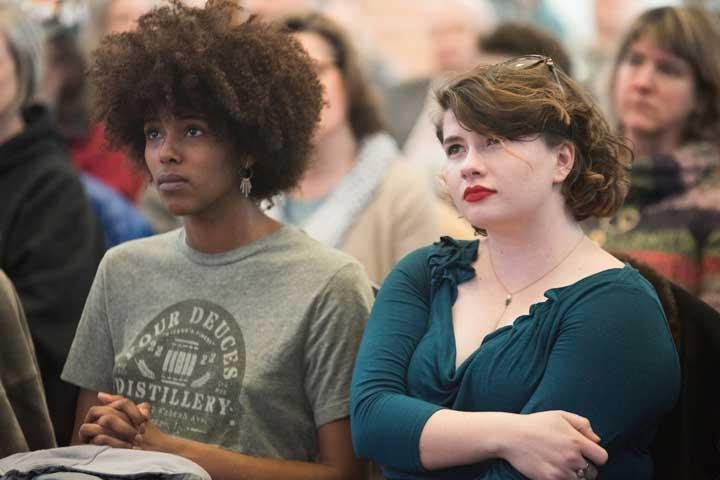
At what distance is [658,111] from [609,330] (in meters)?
1.77

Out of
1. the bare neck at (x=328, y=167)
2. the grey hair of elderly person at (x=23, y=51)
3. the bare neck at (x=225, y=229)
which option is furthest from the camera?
the bare neck at (x=328, y=167)

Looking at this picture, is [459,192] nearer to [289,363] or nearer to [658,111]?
[289,363]

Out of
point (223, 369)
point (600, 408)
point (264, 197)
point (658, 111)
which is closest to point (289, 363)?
point (223, 369)

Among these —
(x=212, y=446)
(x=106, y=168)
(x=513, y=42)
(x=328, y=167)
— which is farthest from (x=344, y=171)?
(x=212, y=446)

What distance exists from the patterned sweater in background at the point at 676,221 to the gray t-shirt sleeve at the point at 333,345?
1.18 metres

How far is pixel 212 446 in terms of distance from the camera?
7.89ft

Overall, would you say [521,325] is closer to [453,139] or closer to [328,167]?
[453,139]

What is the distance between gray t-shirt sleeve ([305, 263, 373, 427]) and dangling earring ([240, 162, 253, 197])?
29 centimetres

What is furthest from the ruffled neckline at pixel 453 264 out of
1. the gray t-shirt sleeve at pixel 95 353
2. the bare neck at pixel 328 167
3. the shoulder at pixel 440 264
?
the bare neck at pixel 328 167

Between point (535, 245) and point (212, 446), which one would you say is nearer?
point (535, 245)

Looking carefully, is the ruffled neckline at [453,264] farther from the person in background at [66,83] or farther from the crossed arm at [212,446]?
the person in background at [66,83]

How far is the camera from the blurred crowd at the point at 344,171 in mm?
3207

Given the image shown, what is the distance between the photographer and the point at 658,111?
3.67 metres

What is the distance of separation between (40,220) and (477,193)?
157cm
